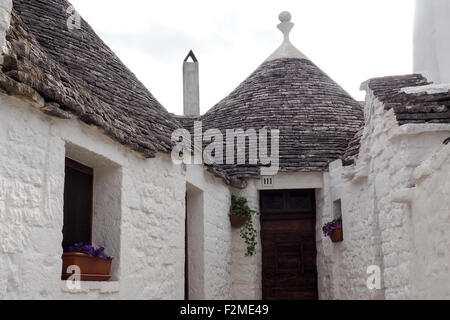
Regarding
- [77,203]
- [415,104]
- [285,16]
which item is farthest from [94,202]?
[285,16]

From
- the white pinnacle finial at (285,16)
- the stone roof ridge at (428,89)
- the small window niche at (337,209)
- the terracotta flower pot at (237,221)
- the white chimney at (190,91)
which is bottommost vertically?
the terracotta flower pot at (237,221)

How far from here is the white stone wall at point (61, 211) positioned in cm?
Answer: 381

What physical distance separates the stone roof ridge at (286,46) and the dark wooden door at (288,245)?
3395mm

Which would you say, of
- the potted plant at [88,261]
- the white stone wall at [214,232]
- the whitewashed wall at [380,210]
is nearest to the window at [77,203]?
the potted plant at [88,261]

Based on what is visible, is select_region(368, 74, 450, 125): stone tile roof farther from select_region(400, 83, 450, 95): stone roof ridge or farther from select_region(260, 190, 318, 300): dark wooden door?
select_region(260, 190, 318, 300): dark wooden door

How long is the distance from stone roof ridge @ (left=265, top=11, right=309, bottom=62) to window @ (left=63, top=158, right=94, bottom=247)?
23.8ft

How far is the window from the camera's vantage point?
5113 mm

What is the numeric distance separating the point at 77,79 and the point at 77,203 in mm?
1422

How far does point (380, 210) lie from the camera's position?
20.7ft

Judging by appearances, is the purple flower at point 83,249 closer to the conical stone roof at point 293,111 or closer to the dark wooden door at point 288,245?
the conical stone roof at point 293,111

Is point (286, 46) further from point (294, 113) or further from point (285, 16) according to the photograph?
point (294, 113)

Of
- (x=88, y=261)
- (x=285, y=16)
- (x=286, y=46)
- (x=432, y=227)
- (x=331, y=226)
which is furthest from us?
(x=285, y=16)

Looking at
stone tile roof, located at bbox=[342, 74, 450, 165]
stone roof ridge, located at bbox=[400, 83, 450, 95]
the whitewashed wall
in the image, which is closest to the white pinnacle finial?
the whitewashed wall
